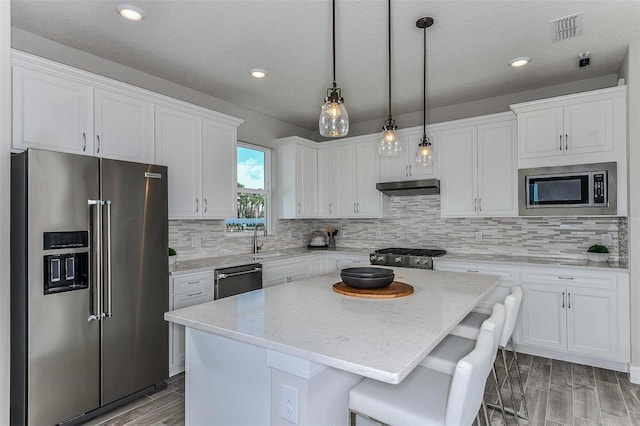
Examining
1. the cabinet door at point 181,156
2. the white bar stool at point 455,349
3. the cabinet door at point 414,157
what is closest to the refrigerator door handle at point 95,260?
the cabinet door at point 181,156

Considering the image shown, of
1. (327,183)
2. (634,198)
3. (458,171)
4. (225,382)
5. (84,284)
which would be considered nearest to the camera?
(225,382)

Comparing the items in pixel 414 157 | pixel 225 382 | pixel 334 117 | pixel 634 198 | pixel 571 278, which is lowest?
pixel 225 382

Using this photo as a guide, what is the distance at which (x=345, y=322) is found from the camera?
5.32 feet

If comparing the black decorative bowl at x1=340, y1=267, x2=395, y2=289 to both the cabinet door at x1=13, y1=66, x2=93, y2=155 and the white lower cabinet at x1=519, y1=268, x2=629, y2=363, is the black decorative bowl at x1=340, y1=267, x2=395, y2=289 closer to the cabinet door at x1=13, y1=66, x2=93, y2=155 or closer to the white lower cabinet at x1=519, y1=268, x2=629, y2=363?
the white lower cabinet at x1=519, y1=268, x2=629, y2=363

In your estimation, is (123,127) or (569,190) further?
(569,190)

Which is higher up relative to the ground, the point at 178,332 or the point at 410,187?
the point at 410,187

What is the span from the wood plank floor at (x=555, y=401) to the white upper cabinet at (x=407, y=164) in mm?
2215

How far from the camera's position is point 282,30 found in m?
2.66

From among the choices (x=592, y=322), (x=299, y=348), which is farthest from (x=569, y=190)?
(x=299, y=348)

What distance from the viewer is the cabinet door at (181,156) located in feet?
10.6

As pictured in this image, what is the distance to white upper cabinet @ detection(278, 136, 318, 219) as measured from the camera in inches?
189

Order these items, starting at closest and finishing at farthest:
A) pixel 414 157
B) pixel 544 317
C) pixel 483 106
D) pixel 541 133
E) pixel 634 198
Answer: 1. pixel 634 198
2. pixel 544 317
3. pixel 541 133
4. pixel 483 106
5. pixel 414 157

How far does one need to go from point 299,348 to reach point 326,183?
3.92 meters

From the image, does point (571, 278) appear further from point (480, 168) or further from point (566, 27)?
point (566, 27)
